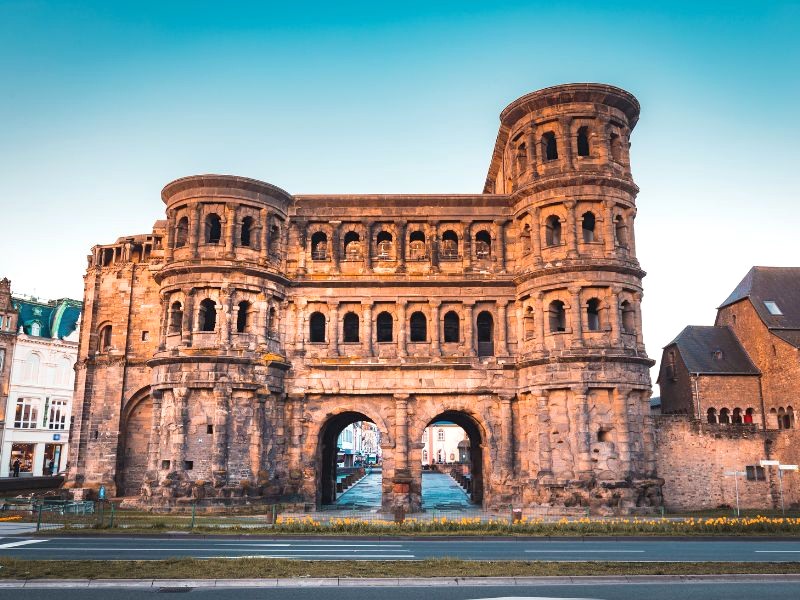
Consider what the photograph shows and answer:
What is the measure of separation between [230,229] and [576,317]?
58.8 feet

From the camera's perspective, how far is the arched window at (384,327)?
119 feet

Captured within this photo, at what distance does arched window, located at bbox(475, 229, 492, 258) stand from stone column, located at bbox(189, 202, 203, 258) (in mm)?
14767

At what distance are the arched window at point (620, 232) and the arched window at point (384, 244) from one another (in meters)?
11.9

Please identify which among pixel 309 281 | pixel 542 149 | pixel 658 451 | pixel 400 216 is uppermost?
pixel 542 149

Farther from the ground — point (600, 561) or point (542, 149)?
point (542, 149)

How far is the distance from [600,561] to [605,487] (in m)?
14.6

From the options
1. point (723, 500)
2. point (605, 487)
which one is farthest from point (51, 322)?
point (723, 500)

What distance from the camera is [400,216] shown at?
3638 centimetres

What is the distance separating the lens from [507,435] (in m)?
33.8

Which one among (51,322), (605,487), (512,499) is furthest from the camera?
(51,322)

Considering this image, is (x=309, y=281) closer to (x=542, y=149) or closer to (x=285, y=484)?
(x=285, y=484)

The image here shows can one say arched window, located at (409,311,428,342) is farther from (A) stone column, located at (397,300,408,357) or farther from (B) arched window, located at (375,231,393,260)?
(B) arched window, located at (375,231,393,260)

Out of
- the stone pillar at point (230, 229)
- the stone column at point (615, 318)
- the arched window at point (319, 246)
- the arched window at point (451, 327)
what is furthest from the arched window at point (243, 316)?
the stone column at point (615, 318)

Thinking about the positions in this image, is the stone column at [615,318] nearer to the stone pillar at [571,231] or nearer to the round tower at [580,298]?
the round tower at [580,298]
